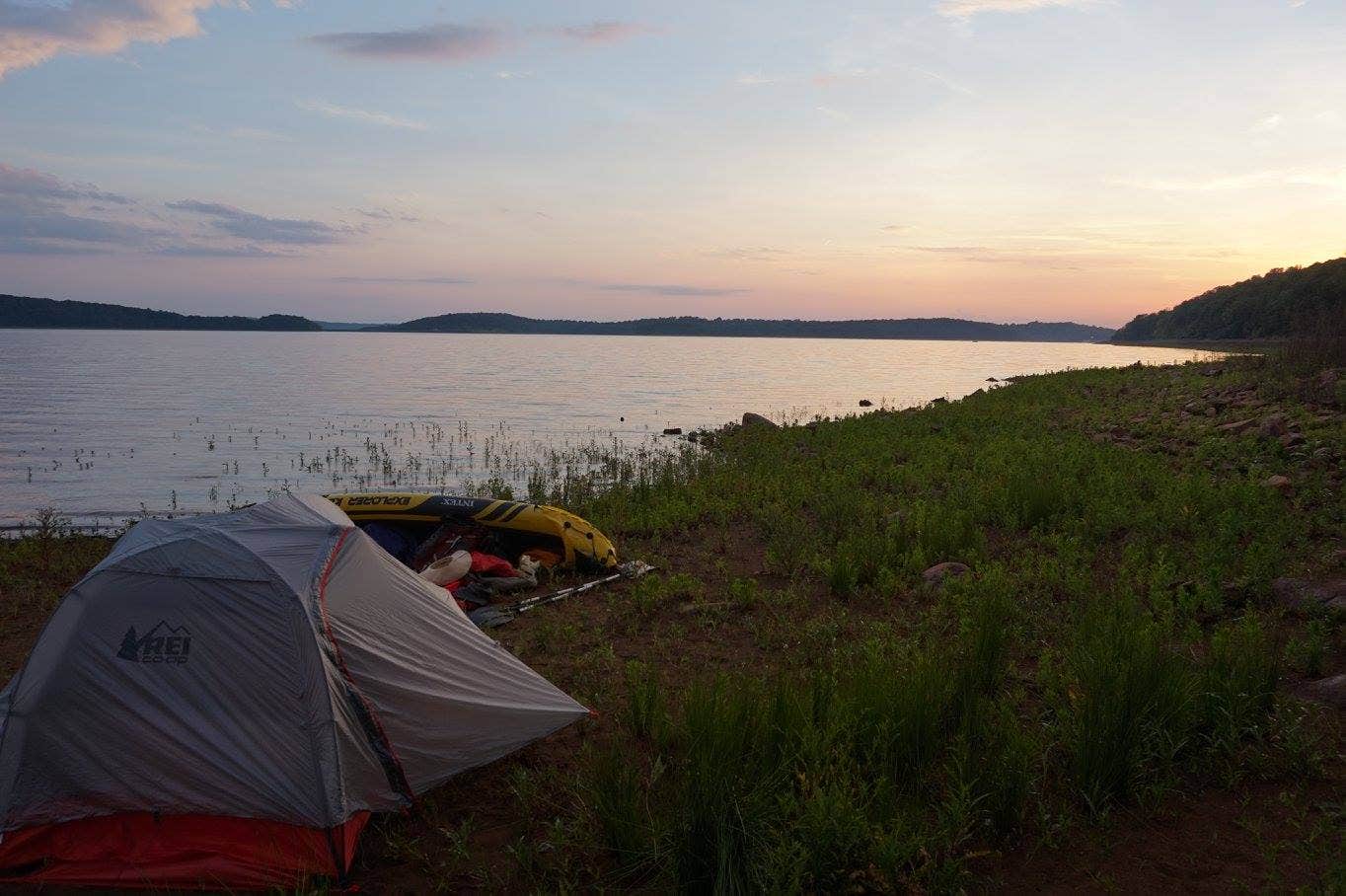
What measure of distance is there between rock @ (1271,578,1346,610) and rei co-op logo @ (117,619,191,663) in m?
8.27

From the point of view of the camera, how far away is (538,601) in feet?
29.2

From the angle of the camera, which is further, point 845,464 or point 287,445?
point 287,445

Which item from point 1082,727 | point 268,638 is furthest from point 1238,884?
point 268,638

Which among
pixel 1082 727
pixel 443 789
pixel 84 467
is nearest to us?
pixel 1082 727

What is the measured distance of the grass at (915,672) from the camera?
4223mm

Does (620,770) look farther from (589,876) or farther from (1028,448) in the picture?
(1028,448)

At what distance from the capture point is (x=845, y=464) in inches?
624

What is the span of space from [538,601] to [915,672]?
459 centimetres

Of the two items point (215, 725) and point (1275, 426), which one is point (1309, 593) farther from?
point (215, 725)

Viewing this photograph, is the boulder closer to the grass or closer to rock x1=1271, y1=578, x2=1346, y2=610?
the grass

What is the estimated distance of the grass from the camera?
13.9 ft

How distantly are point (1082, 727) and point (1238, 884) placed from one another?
3.33ft

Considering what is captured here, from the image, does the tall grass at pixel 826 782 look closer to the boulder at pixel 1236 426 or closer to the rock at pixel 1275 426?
the rock at pixel 1275 426

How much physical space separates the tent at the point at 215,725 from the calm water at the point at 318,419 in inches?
449
